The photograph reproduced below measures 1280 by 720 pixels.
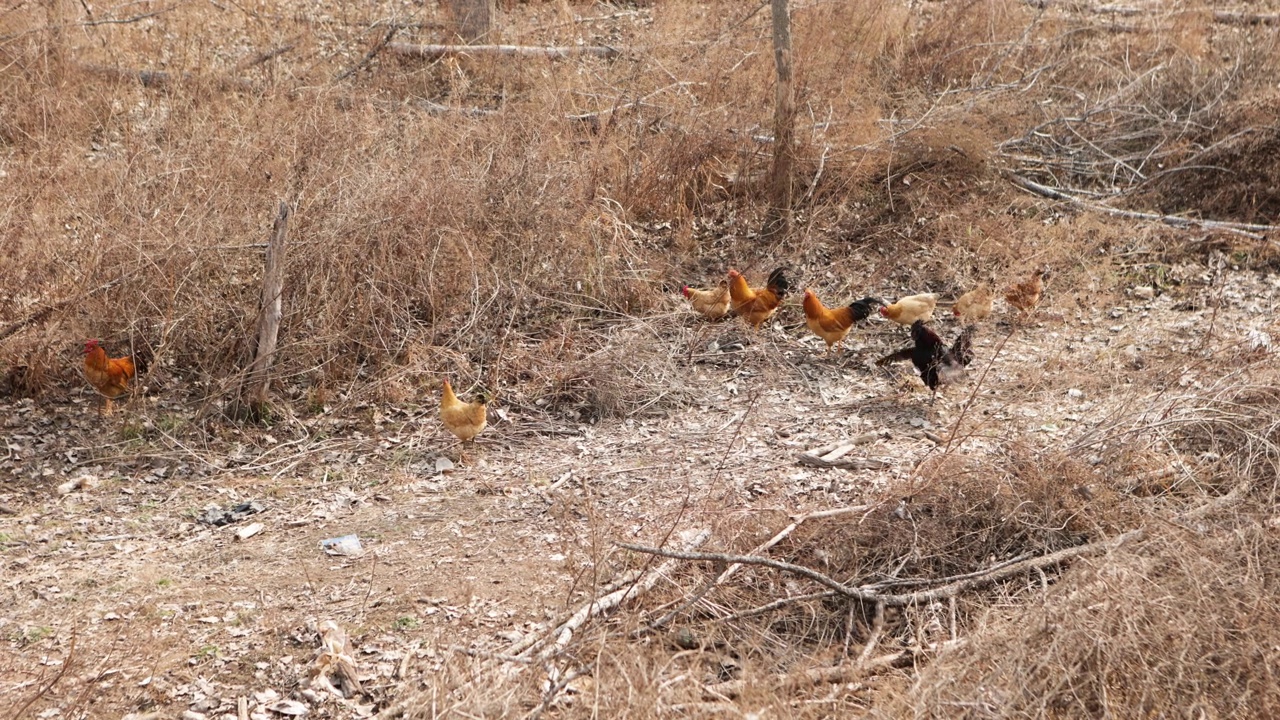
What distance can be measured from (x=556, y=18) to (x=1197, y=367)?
323 inches

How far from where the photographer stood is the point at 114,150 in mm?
8578

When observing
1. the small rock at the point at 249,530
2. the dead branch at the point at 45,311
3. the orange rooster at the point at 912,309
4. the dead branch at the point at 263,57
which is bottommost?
the small rock at the point at 249,530

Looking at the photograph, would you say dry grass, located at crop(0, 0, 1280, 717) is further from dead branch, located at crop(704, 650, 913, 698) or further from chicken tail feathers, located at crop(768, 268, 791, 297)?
chicken tail feathers, located at crop(768, 268, 791, 297)

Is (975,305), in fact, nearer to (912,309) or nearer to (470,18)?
(912,309)

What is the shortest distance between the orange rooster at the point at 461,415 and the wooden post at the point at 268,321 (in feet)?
3.67

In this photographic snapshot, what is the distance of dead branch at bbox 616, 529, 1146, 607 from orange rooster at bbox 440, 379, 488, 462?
183cm

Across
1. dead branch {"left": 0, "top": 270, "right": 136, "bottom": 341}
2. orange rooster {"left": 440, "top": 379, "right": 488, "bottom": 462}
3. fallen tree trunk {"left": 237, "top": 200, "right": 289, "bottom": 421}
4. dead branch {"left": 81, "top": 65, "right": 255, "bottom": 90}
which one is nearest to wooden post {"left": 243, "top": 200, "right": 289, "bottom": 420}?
fallen tree trunk {"left": 237, "top": 200, "right": 289, "bottom": 421}

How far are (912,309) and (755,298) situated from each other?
989mm

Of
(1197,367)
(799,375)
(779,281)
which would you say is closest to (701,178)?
(779,281)

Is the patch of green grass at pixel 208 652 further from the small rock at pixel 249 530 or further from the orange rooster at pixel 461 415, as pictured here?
the orange rooster at pixel 461 415

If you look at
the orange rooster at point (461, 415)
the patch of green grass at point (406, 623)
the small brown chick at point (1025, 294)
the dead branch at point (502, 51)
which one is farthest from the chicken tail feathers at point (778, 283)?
the dead branch at point (502, 51)

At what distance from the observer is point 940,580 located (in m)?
4.28

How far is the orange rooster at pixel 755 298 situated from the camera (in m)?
7.16

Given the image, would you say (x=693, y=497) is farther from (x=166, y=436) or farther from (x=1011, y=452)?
(x=166, y=436)
